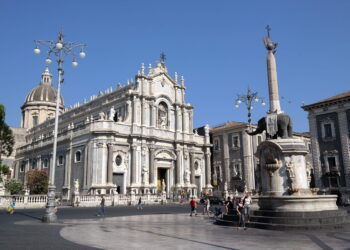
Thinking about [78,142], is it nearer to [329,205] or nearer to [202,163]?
[202,163]

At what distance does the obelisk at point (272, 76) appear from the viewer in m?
18.2

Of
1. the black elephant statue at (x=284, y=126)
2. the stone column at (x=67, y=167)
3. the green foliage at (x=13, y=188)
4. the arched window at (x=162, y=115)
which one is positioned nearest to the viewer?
the black elephant statue at (x=284, y=126)

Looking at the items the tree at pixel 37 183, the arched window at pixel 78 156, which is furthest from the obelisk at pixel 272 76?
the tree at pixel 37 183

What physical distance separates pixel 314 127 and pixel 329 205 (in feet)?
97.4

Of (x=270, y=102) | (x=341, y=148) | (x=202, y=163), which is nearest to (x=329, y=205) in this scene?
(x=270, y=102)

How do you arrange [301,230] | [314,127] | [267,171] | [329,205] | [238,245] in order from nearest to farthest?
[238,245]
[301,230]
[329,205]
[267,171]
[314,127]

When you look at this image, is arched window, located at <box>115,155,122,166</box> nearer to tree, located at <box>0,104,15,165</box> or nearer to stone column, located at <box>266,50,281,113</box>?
tree, located at <box>0,104,15,165</box>

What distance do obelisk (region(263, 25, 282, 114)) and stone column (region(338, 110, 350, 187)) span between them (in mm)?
24565

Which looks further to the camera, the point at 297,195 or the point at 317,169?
the point at 317,169

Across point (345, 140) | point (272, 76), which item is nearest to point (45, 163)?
point (345, 140)

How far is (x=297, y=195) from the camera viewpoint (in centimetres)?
1534

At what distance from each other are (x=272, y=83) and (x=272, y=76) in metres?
0.45

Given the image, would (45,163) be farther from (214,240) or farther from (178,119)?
(214,240)

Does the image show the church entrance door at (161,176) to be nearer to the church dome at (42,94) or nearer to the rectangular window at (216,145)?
the rectangular window at (216,145)
